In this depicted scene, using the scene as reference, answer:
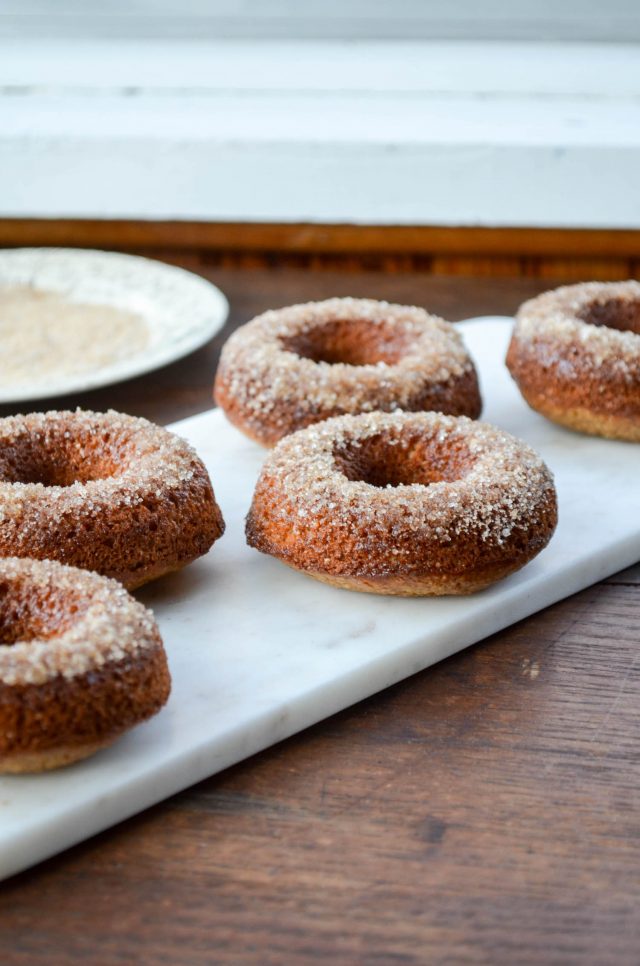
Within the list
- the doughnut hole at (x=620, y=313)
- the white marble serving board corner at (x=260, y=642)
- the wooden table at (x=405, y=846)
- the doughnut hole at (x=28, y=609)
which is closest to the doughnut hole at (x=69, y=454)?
the white marble serving board corner at (x=260, y=642)

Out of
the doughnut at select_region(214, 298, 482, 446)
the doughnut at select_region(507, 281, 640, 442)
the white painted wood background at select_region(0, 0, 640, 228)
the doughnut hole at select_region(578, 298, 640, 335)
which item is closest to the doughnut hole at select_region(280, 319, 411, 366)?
the doughnut at select_region(214, 298, 482, 446)

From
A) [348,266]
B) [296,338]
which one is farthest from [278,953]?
[348,266]

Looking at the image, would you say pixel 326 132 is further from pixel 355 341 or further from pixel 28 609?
pixel 28 609

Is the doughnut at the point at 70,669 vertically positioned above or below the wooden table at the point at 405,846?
above

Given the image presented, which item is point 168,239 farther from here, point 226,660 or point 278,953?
point 278,953

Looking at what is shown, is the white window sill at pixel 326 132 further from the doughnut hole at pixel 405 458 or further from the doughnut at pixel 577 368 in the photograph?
the doughnut hole at pixel 405 458
